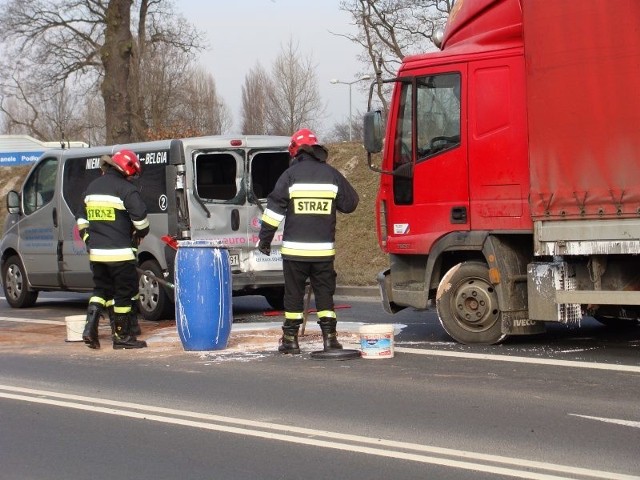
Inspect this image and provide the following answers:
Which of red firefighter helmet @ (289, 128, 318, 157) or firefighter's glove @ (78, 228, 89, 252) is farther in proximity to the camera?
firefighter's glove @ (78, 228, 89, 252)

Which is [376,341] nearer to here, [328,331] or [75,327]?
[328,331]

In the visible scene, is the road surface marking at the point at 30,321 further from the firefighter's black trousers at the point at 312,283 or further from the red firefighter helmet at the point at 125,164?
the firefighter's black trousers at the point at 312,283

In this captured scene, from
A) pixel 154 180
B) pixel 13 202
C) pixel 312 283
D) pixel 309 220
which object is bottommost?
pixel 312 283

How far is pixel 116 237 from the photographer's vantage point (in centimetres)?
1024

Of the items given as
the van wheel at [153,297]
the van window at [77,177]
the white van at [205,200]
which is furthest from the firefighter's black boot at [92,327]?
the van window at [77,177]

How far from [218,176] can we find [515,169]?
487cm

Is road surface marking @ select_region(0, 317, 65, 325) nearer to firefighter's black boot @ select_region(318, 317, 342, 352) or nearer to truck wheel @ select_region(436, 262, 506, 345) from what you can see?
firefighter's black boot @ select_region(318, 317, 342, 352)

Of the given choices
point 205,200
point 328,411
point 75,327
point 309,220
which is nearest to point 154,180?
point 205,200

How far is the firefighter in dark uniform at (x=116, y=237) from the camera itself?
1022 centimetres

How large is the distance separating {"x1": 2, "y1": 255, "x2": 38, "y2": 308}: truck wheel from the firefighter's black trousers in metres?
7.07

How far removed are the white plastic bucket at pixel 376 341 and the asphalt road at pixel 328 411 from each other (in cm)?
13

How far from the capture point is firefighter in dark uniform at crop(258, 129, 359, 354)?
936 centimetres

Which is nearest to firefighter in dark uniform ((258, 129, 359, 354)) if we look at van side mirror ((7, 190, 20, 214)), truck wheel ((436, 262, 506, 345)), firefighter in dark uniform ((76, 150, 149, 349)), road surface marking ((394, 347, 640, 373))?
road surface marking ((394, 347, 640, 373))

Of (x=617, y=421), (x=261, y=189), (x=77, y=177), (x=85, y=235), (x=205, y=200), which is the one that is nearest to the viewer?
(x=617, y=421)
